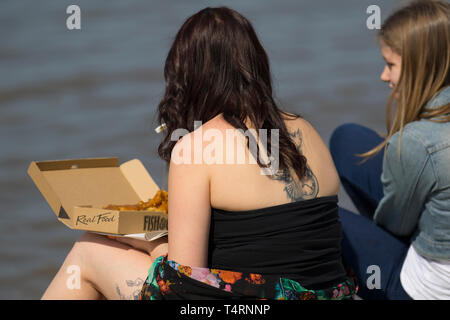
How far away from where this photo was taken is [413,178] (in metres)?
1.88

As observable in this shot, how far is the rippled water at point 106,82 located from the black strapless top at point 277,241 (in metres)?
1.42

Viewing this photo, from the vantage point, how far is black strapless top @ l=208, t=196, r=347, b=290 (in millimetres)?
1544

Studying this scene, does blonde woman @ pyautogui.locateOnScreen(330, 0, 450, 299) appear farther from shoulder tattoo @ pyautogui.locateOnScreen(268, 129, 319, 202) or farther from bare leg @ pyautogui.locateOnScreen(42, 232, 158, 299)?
bare leg @ pyautogui.locateOnScreen(42, 232, 158, 299)

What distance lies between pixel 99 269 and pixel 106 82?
336 cm

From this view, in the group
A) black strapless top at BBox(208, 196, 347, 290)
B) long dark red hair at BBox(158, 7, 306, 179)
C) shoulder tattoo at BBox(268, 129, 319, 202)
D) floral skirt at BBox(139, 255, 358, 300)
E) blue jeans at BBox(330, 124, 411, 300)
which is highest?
long dark red hair at BBox(158, 7, 306, 179)

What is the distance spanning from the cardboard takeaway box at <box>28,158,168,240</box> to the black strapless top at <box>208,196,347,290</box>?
0.90 feet

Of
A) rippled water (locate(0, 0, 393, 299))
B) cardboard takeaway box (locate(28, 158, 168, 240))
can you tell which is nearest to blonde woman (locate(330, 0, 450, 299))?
cardboard takeaway box (locate(28, 158, 168, 240))

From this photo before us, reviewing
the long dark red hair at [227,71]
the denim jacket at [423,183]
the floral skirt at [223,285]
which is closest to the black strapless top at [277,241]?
the floral skirt at [223,285]

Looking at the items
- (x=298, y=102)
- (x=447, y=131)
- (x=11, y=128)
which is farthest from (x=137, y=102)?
(x=447, y=131)

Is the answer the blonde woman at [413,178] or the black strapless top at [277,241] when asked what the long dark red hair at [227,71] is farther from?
the blonde woman at [413,178]

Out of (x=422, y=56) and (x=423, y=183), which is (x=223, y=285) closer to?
(x=423, y=183)

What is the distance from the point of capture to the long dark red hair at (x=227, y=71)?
5.33ft

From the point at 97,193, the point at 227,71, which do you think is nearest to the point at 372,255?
the point at 227,71
